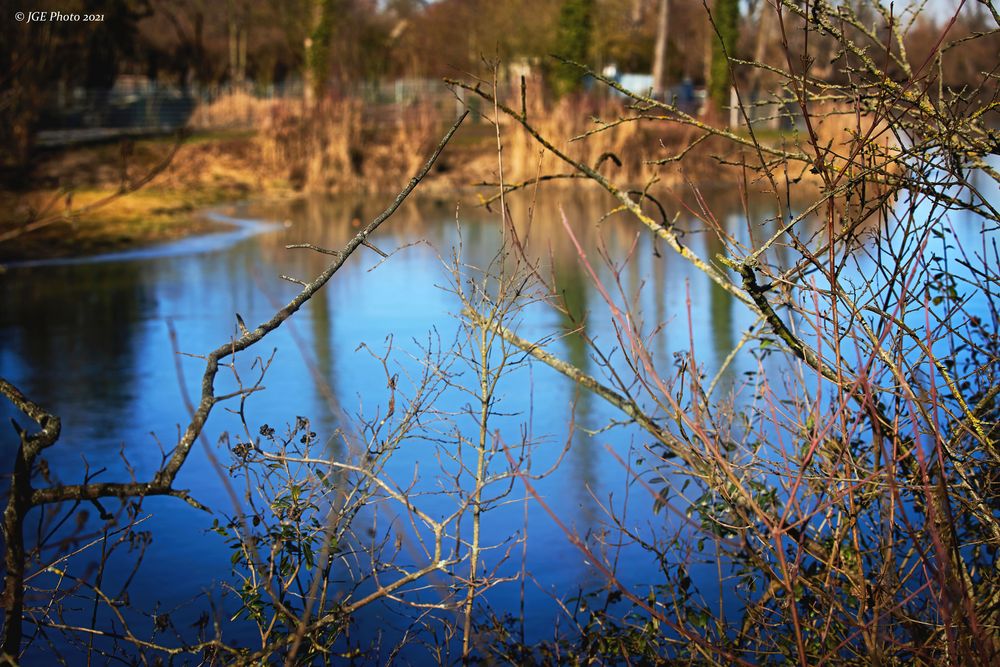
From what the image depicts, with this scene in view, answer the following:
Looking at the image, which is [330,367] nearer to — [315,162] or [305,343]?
[305,343]

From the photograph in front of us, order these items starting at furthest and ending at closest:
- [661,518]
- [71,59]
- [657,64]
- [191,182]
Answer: [657,64], [71,59], [191,182], [661,518]

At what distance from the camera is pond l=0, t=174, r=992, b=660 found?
3.67 meters

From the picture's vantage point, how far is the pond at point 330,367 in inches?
144

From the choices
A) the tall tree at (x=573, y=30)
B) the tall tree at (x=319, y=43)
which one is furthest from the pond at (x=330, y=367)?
the tall tree at (x=573, y=30)

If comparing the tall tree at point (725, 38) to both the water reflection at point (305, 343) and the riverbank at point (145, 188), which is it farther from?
the water reflection at point (305, 343)

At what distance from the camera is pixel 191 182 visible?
15.8 metres

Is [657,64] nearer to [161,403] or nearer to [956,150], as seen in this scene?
[161,403]

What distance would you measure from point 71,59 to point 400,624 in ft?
53.1

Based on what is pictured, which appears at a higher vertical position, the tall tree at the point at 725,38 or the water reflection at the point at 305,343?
the tall tree at the point at 725,38

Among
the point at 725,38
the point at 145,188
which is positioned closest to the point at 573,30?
the point at 725,38

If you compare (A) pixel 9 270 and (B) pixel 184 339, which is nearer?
(B) pixel 184 339

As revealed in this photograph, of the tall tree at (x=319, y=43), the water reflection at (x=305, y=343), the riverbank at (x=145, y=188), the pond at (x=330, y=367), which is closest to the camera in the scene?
the pond at (x=330, y=367)

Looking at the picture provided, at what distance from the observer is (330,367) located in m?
6.40

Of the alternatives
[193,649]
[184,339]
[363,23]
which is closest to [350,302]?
[184,339]
